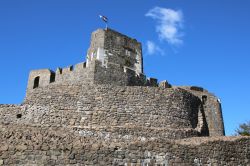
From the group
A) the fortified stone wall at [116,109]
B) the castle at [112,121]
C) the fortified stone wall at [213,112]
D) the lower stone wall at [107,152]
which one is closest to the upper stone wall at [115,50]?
the castle at [112,121]

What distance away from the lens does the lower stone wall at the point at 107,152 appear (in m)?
10.3


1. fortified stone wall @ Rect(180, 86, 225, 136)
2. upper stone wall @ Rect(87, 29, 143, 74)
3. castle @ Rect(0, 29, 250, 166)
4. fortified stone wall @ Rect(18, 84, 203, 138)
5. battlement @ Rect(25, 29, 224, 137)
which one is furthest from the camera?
fortified stone wall @ Rect(180, 86, 225, 136)

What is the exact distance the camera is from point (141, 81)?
84.2 ft

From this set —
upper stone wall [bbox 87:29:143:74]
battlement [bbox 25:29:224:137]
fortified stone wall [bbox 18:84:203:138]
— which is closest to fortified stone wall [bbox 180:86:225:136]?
battlement [bbox 25:29:224:137]

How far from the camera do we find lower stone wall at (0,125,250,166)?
10.3m

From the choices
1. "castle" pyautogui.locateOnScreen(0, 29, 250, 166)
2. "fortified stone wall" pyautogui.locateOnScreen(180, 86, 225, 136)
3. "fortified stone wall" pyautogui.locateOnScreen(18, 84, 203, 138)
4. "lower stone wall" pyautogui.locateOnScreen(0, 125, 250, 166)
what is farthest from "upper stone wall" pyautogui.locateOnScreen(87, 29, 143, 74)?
"lower stone wall" pyautogui.locateOnScreen(0, 125, 250, 166)

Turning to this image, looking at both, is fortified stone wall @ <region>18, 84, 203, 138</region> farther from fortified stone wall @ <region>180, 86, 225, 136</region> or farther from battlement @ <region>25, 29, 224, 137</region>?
fortified stone wall @ <region>180, 86, 225, 136</region>

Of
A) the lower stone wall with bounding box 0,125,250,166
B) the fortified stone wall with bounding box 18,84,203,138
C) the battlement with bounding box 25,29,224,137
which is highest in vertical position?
the battlement with bounding box 25,29,224,137

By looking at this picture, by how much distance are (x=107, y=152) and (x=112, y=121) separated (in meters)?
5.95

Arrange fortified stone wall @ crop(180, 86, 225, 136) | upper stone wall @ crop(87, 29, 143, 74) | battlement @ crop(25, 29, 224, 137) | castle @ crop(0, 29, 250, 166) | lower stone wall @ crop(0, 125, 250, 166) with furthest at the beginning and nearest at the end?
fortified stone wall @ crop(180, 86, 225, 136) < upper stone wall @ crop(87, 29, 143, 74) < battlement @ crop(25, 29, 224, 137) < castle @ crop(0, 29, 250, 166) < lower stone wall @ crop(0, 125, 250, 166)

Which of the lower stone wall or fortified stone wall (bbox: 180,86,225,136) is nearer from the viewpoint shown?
the lower stone wall

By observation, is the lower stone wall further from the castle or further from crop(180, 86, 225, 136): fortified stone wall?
crop(180, 86, 225, 136): fortified stone wall

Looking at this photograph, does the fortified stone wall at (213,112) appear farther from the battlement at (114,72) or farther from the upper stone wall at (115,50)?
the upper stone wall at (115,50)

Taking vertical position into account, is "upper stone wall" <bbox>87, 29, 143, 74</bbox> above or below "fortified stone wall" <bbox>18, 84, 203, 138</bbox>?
above
